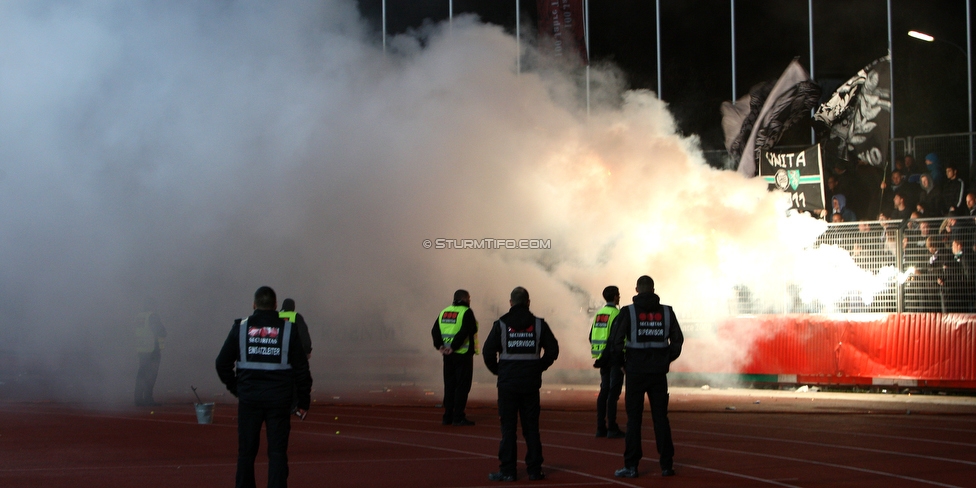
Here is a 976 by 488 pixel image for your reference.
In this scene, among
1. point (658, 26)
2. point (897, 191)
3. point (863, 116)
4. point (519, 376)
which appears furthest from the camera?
point (658, 26)

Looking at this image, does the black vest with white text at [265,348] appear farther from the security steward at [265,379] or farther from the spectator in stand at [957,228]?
the spectator in stand at [957,228]

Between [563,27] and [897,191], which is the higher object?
[563,27]

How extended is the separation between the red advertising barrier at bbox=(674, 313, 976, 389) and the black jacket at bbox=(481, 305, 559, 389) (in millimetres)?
11218

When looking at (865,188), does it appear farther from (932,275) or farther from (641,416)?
(641,416)

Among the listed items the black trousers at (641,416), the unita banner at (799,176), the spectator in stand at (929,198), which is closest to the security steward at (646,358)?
the black trousers at (641,416)

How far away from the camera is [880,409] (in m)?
15.1

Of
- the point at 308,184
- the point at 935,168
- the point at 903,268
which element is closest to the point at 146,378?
the point at 308,184

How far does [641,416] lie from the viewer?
892 centimetres

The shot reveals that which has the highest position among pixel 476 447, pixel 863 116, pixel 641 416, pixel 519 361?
pixel 863 116

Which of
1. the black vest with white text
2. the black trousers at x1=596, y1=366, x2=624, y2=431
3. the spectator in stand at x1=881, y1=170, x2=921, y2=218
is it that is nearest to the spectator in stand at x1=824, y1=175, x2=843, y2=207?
the spectator in stand at x1=881, y1=170, x2=921, y2=218

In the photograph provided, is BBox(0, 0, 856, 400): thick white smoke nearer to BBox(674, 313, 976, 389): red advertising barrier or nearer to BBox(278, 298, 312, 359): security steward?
BBox(674, 313, 976, 389): red advertising barrier

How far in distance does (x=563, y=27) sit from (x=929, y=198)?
34.0 feet

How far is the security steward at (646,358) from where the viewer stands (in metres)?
8.85

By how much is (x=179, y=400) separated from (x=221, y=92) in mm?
5727
